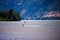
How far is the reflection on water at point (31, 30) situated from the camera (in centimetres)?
234

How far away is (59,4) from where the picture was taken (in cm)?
274

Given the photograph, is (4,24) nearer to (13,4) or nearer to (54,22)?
(13,4)

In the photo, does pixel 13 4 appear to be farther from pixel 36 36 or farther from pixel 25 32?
pixel 36 36

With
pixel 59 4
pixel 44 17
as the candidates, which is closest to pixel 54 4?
pixel 59 4

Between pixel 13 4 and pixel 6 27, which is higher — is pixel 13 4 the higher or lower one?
the higher one

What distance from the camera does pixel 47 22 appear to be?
270 cm

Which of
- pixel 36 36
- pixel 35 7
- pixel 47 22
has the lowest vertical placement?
pixel 36 36

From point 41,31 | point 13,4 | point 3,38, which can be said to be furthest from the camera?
point 13,4

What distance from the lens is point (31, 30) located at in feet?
8.50

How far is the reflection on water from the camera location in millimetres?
2336

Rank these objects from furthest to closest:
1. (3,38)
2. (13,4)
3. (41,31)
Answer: (13,4) → (41,31) → (3,38)

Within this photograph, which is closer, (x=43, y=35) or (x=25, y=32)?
(x=43, y=35)

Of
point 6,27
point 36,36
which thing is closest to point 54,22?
point 36,36

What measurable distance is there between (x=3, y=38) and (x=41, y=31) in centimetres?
75
